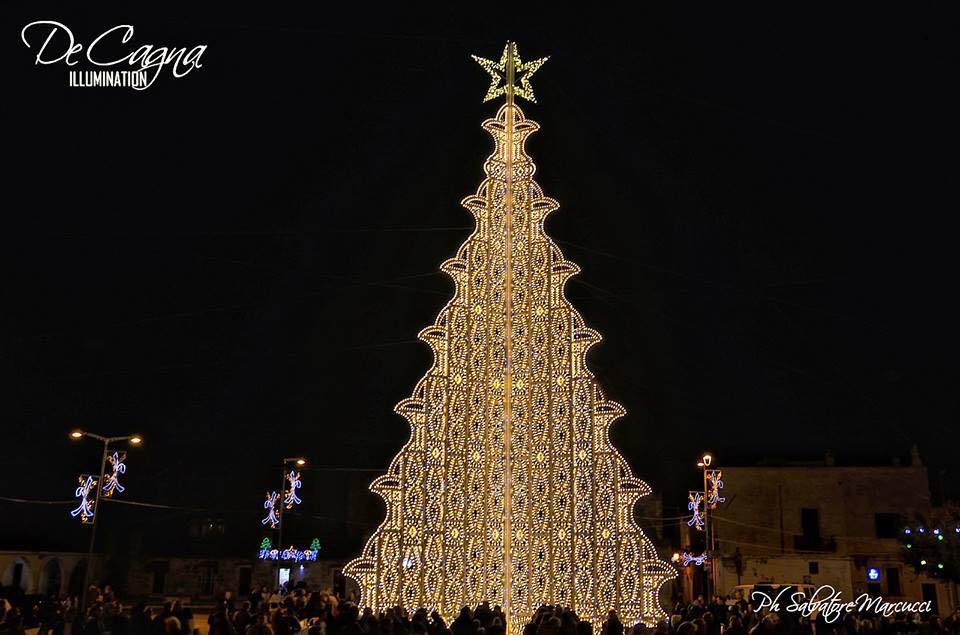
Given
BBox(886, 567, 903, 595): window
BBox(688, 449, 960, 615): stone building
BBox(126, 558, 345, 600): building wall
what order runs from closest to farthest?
BBox(886, 567, 903, 595): window, BBox(688, 449, 960, 615): stone building, BBox(126, 558, 345, 600): building wall

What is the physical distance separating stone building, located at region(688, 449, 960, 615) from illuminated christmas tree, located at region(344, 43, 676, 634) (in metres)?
22.6

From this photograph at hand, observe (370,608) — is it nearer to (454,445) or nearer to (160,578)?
(454,445)

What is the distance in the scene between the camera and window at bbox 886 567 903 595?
33062mm

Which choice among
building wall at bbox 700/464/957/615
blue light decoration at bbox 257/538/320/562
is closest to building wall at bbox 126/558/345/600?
blue light decoration at bbox 257/538/320/562

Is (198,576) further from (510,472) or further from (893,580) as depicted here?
(510,472)

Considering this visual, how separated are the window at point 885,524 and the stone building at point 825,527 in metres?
0.04

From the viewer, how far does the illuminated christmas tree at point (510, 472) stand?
12906 millimetres

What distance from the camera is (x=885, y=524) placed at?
34.1 m

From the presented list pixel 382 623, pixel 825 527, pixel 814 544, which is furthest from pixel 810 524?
pixel 382 623

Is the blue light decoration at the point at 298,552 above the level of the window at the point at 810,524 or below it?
below

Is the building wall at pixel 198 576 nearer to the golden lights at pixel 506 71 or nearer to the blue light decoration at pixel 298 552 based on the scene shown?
the blue light decoration at pixel 298 552

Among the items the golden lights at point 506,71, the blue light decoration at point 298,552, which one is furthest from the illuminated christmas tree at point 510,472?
the blue light decoration at point 298,552

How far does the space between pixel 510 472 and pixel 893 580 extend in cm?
2652

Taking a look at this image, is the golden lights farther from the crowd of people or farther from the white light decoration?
the white light decoration
